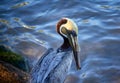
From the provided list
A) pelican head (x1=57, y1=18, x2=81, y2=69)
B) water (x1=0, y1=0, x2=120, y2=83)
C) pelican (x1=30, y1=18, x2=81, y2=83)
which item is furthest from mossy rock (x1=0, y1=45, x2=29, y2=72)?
pelican head (x1=57, y1=18, x2=81, y2=69)

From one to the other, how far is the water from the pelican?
3.12ft

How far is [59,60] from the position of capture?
5914 mm

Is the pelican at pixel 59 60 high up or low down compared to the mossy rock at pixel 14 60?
up

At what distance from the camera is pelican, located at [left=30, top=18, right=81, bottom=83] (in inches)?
222

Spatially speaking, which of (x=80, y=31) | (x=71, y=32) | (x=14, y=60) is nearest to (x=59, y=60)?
(x=71, y=32)

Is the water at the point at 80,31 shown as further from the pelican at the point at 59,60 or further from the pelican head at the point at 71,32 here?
the pelican head at the point at 71,32

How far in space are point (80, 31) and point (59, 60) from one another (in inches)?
112

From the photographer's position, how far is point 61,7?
9.98 meters

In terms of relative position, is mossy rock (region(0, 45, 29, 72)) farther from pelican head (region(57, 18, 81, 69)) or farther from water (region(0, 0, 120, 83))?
pelican head (region(57, 18, 81, 69))

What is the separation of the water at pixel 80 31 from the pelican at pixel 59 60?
95 cm

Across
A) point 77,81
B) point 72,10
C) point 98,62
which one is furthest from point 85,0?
point 77,81

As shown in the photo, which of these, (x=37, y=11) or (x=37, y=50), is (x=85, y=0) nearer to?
(x=37, y=11)

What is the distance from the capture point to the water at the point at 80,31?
23.4 ft

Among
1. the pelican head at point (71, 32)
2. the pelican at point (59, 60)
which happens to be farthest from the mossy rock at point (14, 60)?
the pelican head at point (71, 32)
